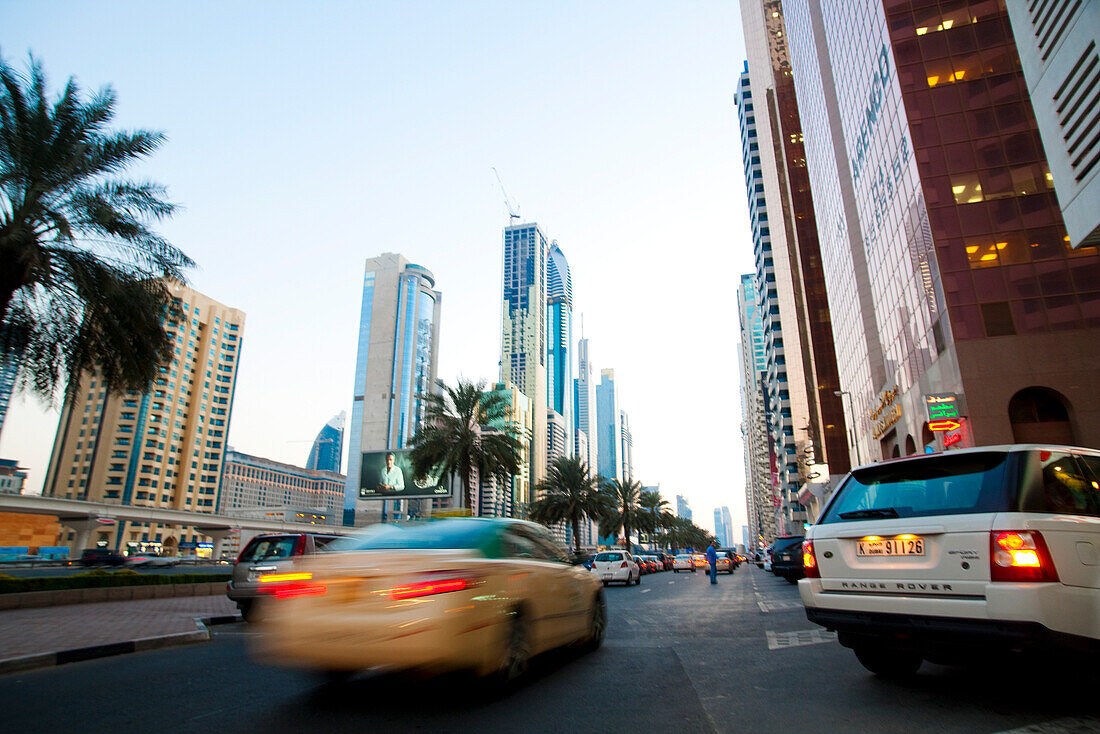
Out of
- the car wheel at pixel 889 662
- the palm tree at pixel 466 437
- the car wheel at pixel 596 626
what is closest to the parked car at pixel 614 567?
the palm tree at pixel 466 437

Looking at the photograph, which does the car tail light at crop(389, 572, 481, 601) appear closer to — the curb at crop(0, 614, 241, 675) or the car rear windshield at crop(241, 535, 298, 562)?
the curb at crop(0, 614, 241, 675)

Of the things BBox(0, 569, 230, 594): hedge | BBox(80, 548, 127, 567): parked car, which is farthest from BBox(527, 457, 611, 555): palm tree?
BBox(80, 548, 127, 567): parked car

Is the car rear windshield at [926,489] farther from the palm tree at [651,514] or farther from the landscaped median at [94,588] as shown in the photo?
the palm tree at [651,514]

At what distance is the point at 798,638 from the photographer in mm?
7914

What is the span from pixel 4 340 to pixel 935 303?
33.0 meters

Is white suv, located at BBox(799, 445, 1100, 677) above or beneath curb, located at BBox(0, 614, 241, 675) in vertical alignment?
above

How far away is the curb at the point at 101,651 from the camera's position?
6504 mm

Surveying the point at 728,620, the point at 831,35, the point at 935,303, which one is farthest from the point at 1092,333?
the point at 831,35

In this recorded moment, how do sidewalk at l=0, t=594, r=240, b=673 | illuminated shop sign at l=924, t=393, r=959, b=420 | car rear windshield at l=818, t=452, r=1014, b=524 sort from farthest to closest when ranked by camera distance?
1. illuminated shop sign at l=924, t=393, r=959, b=420
2. sidewalk at l=0, t=594, r=240, b=673
3. car rear windshield at l=818, t=452, r=1014, b=524

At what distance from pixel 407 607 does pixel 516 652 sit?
3.90ft

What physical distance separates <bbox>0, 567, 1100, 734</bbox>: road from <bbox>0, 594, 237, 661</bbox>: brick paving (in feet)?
4.04

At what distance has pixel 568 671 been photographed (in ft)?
19.7

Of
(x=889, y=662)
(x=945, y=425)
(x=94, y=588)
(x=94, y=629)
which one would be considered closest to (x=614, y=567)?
(x=945, y=425)

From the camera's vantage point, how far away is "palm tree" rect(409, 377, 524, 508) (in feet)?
104
